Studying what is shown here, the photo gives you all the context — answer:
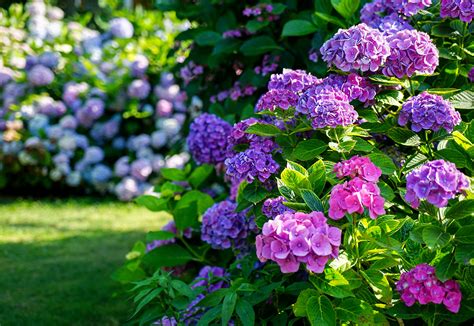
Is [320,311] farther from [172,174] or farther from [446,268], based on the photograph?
[172,174]

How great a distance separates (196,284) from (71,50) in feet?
16.5

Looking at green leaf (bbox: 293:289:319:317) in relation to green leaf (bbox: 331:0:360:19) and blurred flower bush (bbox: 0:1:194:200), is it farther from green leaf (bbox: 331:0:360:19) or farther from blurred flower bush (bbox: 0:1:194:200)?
blurred flower bush (bbox: 0:1:194:200)

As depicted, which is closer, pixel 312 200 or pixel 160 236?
pixel 312 200

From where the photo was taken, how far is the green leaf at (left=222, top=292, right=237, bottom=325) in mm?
2269

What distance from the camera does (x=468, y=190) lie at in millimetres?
1982

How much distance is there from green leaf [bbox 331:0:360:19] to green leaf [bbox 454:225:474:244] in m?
1.27

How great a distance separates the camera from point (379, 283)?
215 cm

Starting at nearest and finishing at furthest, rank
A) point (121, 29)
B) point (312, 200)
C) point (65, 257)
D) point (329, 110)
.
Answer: point (312, 200), point (329, 110), point (65, 257), point (121, 29)

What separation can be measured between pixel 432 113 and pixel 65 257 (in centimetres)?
307

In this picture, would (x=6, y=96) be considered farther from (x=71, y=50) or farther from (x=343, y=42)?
(x=343, y=42)

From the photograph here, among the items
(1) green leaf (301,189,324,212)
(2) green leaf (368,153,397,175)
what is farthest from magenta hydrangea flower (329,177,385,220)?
(2) green leaf (368,153,397,175)

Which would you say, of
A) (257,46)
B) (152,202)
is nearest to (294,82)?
Answer: (257,46)

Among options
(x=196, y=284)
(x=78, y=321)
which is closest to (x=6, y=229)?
(x=78, y=321)

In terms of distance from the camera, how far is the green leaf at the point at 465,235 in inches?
77.7
